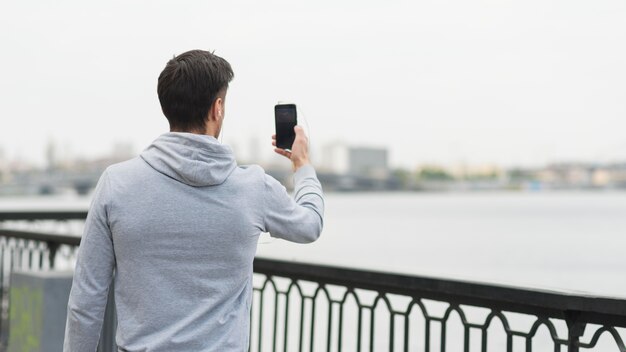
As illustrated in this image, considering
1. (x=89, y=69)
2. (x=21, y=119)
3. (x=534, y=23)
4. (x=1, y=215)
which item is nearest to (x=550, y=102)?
(x=534, y=23)

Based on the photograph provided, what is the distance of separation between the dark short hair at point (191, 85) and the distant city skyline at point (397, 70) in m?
84.7

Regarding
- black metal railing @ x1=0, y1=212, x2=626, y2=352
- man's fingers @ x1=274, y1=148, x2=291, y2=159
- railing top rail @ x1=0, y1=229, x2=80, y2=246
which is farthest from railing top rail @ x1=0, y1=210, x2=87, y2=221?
man's fingers @ x1=274, y1=148, x2=291, y2=159

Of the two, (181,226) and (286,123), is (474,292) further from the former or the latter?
(181,226)

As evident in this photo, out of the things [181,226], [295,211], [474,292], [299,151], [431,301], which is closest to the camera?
[181,226]

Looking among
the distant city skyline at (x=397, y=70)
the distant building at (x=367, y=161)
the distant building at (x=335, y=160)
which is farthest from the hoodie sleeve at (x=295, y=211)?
the distant city skyline at (x=397, y=70)

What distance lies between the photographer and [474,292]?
2990 mm

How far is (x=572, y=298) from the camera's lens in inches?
104

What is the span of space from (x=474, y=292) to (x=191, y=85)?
145 centimetres

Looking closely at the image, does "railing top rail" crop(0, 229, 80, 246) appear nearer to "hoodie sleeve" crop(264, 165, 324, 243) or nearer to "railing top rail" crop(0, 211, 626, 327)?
"railing top rail" crop(0, 211, 626, 327)

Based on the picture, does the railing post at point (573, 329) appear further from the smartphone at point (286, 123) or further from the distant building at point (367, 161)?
the distant building at point (367, 161)

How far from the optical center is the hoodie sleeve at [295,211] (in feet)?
6.82

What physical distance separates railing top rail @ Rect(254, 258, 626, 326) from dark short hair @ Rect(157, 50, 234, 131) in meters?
1.33

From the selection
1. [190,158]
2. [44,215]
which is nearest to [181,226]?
[190,158]

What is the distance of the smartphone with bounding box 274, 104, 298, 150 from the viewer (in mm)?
2348
